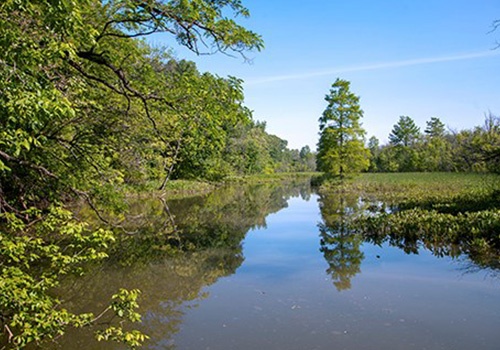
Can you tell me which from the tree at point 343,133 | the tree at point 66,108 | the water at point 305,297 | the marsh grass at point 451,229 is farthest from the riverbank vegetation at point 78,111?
the tree at point 343,133

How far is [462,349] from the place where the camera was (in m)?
5.27

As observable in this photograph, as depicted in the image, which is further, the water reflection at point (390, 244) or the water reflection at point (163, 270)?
the water reflection at point (390, 244)

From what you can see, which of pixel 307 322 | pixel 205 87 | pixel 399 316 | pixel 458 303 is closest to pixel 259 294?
pixel 307 322

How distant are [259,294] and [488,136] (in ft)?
51.7

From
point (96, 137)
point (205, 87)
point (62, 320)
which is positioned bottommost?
point (62, 320)

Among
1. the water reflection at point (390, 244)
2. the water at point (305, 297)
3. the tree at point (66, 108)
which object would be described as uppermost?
the tree at point (66, 108)

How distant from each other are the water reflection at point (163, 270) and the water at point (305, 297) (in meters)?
0.03

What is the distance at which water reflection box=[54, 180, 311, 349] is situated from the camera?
663 cm

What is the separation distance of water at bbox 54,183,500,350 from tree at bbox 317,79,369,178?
22.9 meters

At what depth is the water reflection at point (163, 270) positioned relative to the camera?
21.7 ft

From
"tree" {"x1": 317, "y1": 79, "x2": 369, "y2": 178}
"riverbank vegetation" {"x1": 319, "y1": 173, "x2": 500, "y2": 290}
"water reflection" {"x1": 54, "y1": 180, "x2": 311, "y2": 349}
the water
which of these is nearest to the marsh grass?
"riverbank vegetation" {"x1": 319, "y1": 173, "x2": 500, "y2": 290}

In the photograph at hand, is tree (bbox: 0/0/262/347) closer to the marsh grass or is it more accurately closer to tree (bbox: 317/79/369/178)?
the marsh grass

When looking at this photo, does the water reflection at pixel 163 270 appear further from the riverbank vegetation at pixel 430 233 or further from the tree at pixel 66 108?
the riverbank vegetation at pixel 430 233

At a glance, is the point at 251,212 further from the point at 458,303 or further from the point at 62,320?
the point at 62,320
